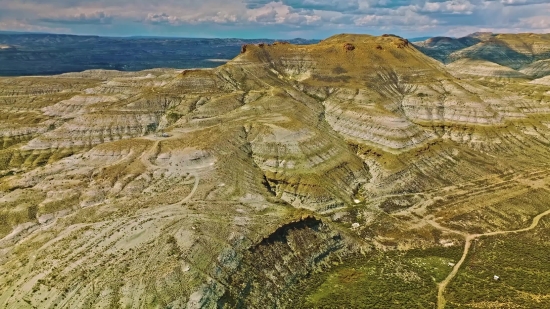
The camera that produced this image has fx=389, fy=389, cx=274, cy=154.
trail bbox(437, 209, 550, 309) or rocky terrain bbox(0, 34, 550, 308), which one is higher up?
rocky terrain bbox(0, 34, 550, 308)

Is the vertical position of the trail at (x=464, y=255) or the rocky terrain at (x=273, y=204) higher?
the rocky terrain at (x=273, y=204)

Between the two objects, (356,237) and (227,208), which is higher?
(227,208)

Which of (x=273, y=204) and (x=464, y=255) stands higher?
(x=273, y=204)

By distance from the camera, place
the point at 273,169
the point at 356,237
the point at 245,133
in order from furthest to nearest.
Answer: the point at 245,133, the point at 273,169, the point at 356,237

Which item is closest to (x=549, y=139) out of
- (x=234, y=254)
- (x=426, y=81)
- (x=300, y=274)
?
(x=426, y=81)

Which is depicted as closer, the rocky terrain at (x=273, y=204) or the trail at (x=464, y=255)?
the rocky terrain at (x=273, y=204)

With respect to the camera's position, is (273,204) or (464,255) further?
(273,204)

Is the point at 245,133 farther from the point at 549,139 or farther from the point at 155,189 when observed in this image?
the point at 549,139

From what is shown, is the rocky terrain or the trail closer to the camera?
the rocky terrain
